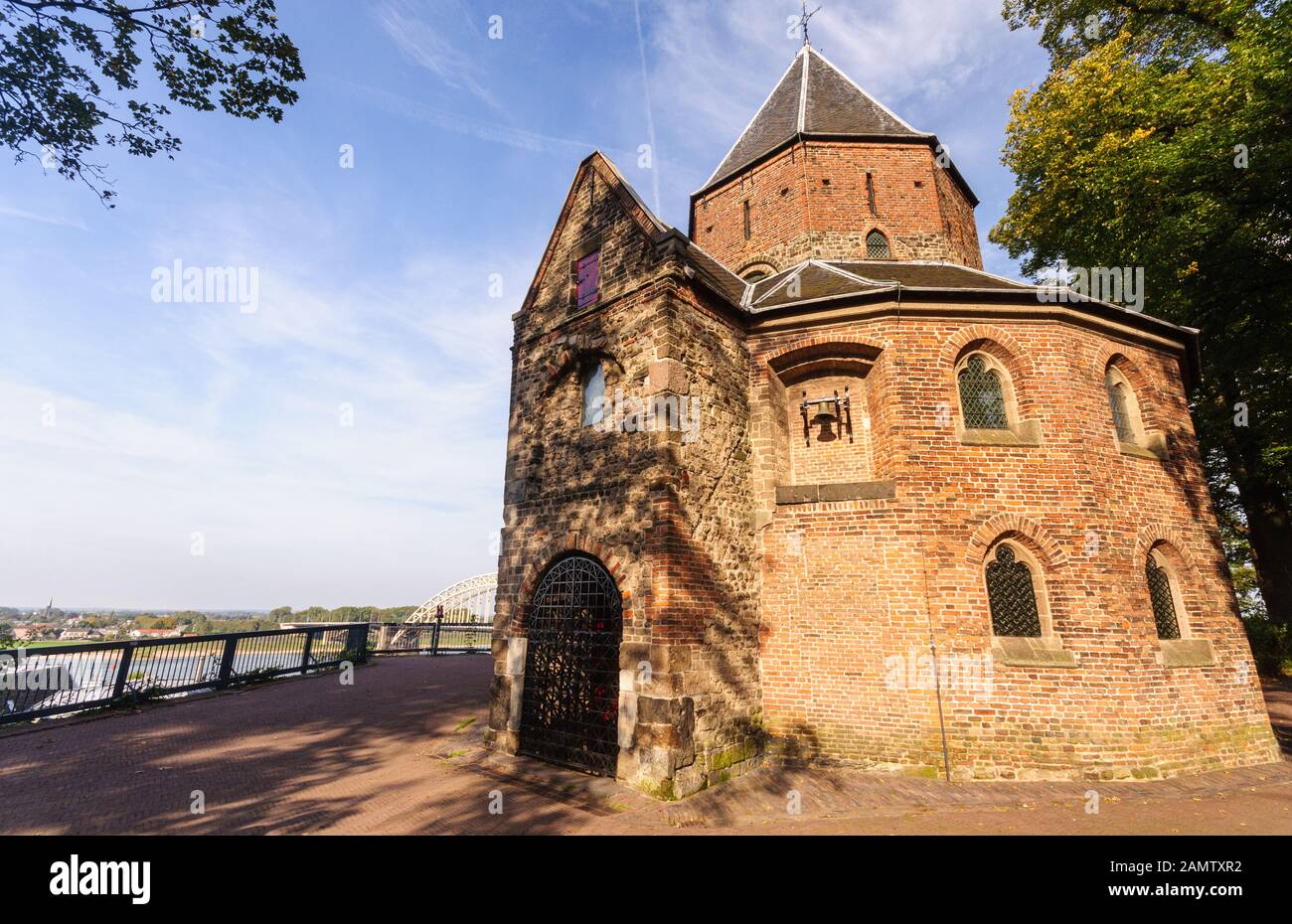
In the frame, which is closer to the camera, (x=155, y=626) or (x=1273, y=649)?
(x=1273, y=649)

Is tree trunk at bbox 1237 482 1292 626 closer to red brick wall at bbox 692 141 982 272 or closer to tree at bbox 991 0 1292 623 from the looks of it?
tree at bbox 991 0 1292 623

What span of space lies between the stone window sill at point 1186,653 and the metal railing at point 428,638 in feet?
69.3

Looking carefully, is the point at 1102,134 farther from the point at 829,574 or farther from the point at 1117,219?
the point at 829,574

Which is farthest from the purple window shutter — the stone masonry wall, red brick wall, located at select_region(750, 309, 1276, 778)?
red brick wall, located at select_region(750, 309, 1276, 778)

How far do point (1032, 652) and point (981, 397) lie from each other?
13.8ft

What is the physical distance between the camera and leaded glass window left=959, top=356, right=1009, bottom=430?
30.1 ft

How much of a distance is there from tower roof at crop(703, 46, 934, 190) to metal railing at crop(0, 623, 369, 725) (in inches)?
730

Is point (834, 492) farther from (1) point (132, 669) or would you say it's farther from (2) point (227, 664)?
(2) point (227, 664)

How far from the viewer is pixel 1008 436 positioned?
Answer: 8.80 m

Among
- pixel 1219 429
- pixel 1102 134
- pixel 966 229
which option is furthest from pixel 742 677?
pixel 1219 429

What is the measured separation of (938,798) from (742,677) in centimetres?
290

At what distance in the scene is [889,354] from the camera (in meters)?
9.15

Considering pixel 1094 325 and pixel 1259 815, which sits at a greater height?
pixel 1094 325

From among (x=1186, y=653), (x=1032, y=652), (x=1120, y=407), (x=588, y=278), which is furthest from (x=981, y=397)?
(x=588, y=278)
